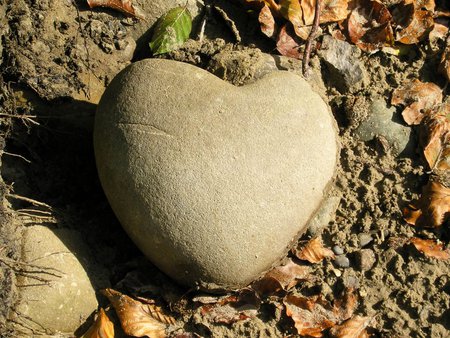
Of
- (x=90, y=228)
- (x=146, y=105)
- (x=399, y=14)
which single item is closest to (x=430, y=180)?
(x=399, y=14)

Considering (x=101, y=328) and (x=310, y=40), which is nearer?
(x=101, y=328)

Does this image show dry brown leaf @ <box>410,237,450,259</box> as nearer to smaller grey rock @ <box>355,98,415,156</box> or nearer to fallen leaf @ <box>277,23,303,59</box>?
smaller grey rock @ <box>355,98,415,156</box>

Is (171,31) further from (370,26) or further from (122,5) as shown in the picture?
(370,26)

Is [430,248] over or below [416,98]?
below

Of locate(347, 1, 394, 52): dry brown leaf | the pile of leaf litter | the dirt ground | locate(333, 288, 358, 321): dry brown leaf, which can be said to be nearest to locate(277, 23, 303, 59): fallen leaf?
the pile of leaf litter

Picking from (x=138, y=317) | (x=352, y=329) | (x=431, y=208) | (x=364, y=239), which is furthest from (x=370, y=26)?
(x=138, y=317)

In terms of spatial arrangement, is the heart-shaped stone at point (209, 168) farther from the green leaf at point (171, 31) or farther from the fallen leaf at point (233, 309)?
the green leaf at point (171, 31)
